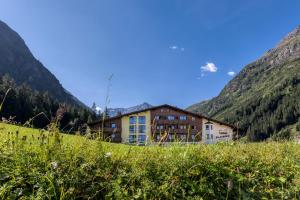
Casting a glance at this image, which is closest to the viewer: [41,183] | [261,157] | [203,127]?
[41,183]

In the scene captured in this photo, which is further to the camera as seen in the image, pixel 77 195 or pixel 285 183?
pixel 285 183

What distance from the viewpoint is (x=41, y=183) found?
403cm

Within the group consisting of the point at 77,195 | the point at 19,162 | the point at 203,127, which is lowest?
the point at 77,195

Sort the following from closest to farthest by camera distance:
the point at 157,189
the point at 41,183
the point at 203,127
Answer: the point at 41,183, the point at 157,189, the point at 203,127

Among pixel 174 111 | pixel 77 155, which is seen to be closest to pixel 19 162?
pixel 77 155

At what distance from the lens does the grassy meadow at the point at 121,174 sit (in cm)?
405

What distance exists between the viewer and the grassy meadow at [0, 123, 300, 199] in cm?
Answer: 405

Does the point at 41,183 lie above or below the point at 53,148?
below

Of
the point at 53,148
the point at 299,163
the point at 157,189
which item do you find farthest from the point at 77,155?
the point at 299,163

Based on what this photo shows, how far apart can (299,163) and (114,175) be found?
4071 mm

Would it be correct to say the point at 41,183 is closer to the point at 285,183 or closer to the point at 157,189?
the point at 157,189

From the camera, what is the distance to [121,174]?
14.8ft

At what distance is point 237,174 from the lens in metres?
5.31

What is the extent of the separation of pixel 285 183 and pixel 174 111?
6515cm
